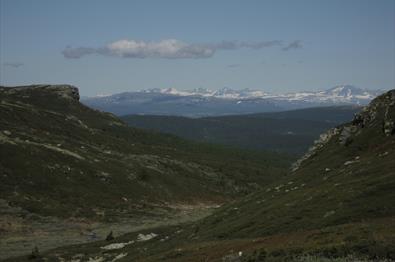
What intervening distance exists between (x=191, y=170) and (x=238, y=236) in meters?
119

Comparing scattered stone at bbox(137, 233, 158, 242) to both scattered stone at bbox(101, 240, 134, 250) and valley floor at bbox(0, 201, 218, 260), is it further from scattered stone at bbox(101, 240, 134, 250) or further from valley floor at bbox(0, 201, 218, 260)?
valley floor at bbox(0, 201, 218, 260)

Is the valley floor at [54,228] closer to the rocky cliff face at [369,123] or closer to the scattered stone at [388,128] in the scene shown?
the rocky cliff face at [369,123]

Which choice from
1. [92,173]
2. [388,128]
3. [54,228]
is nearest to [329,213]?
[388,128]

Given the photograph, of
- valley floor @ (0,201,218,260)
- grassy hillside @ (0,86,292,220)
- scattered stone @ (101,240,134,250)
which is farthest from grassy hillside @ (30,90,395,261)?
grassy hillside @ (0,86,292,220)

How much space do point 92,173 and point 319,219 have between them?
9640 centimetres

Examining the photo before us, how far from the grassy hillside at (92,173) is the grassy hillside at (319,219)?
39.5 meters

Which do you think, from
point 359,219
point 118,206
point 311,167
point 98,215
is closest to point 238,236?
point 359,219

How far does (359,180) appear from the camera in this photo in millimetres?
58562

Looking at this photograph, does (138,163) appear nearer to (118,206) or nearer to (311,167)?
(118,206)

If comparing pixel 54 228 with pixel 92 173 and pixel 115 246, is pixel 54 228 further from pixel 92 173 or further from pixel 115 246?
pixel 92 173

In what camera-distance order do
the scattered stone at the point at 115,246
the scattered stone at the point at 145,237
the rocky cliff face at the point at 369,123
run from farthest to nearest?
the rocky cliff face at the point at 369,123 < the scattered stone at the point at 145,237 < the scattered stone at the point at 115,246

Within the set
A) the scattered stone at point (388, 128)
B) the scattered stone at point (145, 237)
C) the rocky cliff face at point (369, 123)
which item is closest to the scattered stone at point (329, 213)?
the rocky cliff face at point (369, 123)

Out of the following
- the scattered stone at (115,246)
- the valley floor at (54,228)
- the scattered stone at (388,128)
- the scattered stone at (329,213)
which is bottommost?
the valley floor at (54,228)

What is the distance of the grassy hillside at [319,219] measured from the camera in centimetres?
3303
